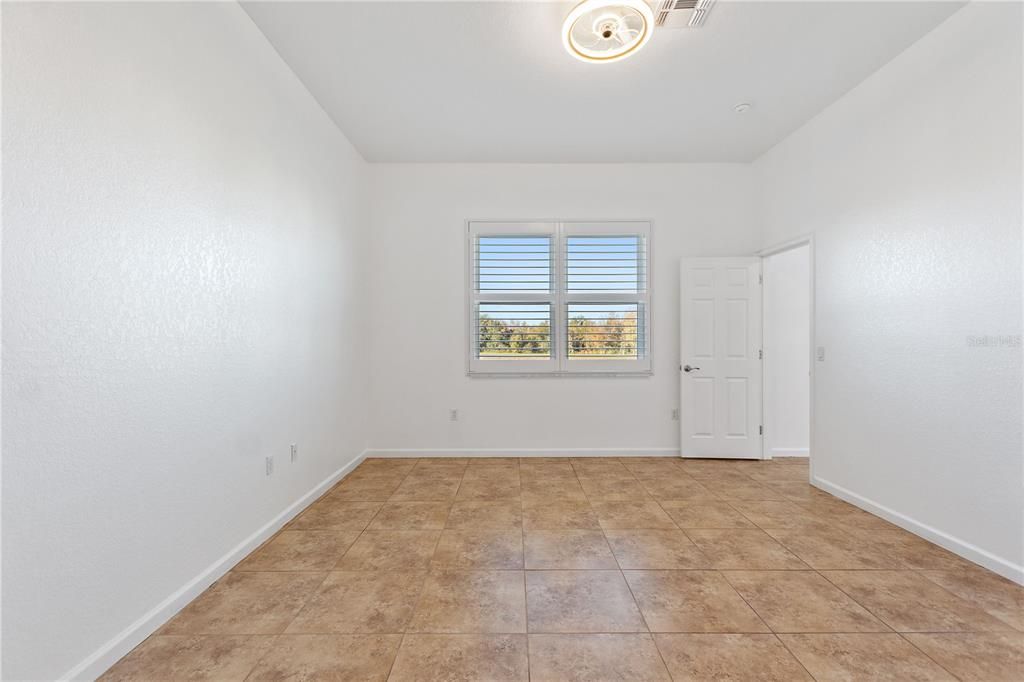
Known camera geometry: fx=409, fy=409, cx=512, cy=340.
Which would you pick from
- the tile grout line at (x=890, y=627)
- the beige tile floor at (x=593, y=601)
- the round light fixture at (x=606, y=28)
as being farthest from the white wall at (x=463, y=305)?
the tile grout line at (x=890, y=627)

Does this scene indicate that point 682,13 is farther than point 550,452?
No

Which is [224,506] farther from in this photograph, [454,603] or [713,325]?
[713,325]

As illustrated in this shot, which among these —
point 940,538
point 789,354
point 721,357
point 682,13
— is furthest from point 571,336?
point 940,538

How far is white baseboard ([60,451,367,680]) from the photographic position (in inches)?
54.4

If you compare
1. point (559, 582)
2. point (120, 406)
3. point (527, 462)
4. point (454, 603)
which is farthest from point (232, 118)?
point (527, 462)

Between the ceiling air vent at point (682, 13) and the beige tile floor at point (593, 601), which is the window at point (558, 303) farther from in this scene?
the ceiling air vent at point (682, 13)

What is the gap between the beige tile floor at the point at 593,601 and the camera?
145cm

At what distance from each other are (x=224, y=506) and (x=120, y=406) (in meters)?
0.81

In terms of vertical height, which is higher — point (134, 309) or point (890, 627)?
point (134, 309)

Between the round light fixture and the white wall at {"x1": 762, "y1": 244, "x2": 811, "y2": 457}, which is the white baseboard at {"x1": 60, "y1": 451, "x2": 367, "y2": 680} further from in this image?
the white wall at {"x1": 762, "y1": 244, "x2": 811, "y2": 457}

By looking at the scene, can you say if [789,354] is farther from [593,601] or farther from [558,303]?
[593,601]

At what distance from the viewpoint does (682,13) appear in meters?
2.19

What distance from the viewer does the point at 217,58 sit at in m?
2.03

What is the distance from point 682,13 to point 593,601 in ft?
9.75
